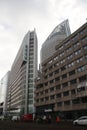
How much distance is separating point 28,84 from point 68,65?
206 ft

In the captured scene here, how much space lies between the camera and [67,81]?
6244cm

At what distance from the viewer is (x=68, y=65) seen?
64312 mm

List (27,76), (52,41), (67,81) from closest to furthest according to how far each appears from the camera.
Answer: (67,81), (27,76), (52,41)

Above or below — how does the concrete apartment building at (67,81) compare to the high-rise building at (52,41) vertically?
below

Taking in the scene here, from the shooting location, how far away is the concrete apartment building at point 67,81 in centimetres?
5584

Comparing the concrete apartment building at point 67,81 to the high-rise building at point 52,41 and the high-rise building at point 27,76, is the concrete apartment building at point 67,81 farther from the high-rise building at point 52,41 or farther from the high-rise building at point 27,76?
the high-rise building at point 52,41

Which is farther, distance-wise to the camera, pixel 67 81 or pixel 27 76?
pixel 27 76

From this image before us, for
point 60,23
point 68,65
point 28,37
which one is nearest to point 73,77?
point 68,65

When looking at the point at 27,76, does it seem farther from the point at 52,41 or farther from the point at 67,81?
the point at 67,81

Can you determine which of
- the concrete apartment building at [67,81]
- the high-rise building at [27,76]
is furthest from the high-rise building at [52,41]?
the concrete apartment building at [67,81]

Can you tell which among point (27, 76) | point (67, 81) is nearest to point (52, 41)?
point (27, 76)

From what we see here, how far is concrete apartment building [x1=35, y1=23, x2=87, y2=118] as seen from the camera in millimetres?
55844

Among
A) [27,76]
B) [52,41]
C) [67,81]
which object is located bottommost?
[67,81]

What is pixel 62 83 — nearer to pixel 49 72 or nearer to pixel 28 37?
pixel 49 72
